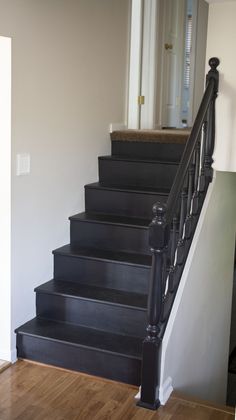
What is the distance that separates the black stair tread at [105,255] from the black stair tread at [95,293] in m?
0.19

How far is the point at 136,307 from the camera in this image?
121 inches

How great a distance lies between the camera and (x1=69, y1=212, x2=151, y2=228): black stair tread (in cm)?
359

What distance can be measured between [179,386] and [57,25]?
2.39 meters

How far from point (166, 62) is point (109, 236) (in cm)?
265

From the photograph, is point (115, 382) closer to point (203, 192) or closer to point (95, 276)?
point (95, 276)

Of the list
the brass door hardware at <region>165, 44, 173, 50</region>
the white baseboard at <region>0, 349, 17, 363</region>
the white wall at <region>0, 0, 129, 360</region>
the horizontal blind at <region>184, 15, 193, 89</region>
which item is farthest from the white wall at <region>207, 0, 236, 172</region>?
the horizontal blind at <region>184, 15, 193, 89</region>

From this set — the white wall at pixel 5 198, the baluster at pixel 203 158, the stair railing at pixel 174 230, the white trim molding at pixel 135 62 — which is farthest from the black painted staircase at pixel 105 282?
the white trim molding at pixel 135 62

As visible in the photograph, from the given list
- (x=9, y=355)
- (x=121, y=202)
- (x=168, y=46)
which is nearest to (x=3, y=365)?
(x=9, y=355)

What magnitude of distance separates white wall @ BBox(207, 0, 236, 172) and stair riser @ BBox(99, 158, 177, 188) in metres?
0.52

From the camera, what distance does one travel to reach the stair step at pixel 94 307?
312 cm

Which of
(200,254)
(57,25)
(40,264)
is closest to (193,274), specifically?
(200,254)

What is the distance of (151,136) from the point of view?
4.27 metres

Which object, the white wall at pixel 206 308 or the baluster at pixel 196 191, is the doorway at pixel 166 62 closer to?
the white wall at pixel 206 308

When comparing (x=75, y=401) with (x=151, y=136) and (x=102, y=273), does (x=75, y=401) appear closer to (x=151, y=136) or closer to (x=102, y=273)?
(x=102, y=273)
